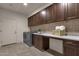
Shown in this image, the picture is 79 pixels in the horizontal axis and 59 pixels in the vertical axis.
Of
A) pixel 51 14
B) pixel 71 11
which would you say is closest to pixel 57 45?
pixel 51 14

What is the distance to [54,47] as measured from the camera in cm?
414

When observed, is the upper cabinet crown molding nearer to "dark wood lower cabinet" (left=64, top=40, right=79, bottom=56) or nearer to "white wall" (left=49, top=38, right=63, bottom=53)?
"dark wood lower cabinet" (left=64, top=40, right=79, bottom=56)

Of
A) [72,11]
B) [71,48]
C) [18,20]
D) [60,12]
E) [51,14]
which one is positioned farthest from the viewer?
[18,20]

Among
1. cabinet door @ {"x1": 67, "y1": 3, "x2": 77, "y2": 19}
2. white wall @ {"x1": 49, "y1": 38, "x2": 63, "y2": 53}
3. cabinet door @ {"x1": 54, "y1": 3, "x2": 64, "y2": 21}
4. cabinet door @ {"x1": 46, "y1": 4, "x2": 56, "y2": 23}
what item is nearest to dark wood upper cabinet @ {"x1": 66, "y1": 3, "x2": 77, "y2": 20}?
cabinet door @ {"x1": 67, "y1": 3, "x2": 77, "y2": 19}

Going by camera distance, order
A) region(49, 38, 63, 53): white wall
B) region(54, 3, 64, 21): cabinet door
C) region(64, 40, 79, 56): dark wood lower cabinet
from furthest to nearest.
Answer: region(49, 38, 63, 53): white wall, region(54, 3, 64, 21): cabinet door, region(64, 40, 79, 56): dark wood lower cabinet

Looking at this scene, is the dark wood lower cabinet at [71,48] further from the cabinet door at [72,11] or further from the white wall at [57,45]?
the white wall at [57,45]

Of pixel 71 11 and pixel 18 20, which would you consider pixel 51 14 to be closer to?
pixel 71 11

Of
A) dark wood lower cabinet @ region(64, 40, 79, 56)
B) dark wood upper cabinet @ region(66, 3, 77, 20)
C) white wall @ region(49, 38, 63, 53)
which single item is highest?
dark wood upper cabinet @ region(66, 3, 77, 20)

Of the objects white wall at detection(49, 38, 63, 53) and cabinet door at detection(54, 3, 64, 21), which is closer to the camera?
cabinet door at detection(54, 3, 64, 21)

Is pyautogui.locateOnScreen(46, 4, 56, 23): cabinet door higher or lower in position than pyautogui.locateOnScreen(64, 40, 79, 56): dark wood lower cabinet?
higher

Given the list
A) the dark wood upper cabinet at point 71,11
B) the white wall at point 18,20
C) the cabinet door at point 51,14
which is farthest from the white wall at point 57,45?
the white wall at point 18,20

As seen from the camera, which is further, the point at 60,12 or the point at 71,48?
the point at 60,12

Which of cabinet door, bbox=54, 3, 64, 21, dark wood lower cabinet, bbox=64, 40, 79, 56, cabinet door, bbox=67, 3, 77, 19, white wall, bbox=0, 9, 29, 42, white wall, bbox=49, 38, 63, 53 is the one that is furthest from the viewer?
white wall, bbox=0, 9, 29, 42

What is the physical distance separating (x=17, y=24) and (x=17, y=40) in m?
1.29
